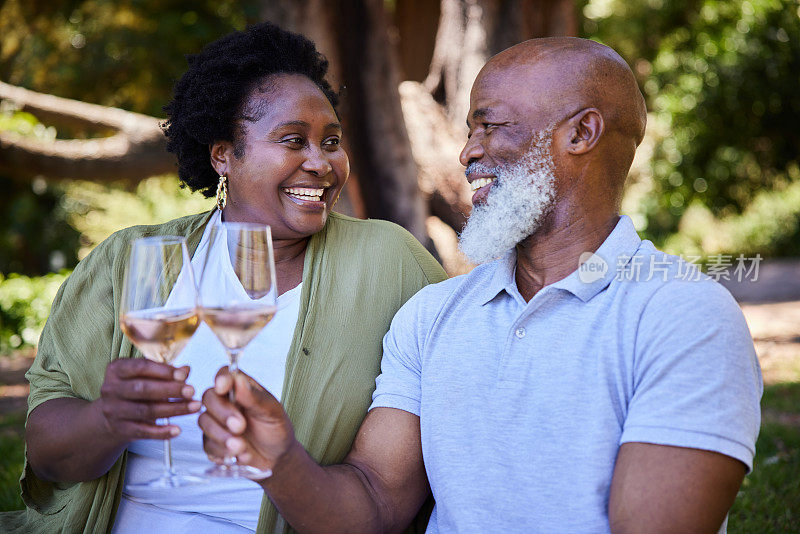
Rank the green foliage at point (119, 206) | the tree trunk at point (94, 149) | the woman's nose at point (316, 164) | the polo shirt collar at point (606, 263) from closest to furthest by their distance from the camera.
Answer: the polo shirt collar at point (606, 263), the woman's nose at point (316, 164), the tree trunk at point (94, 149), the green foliage at point (119, 206)

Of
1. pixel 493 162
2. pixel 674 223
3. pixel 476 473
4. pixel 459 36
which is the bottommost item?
pixel 674 223

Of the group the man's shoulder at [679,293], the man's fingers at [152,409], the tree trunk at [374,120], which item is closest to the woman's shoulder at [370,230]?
the man's shoulder at [679,293]

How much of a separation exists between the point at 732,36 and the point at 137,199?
16.4m

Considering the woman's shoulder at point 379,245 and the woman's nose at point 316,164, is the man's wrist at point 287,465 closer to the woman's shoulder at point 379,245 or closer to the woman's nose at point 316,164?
the woman's shoulder at point 379,245

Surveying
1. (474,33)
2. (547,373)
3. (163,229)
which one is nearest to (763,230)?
(474,33)

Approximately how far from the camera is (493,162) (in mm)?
2822

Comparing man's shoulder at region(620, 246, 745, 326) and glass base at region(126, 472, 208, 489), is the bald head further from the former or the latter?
glass base at region(126, 472, 208, 489)

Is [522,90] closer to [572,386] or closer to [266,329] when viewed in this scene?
[572,386]

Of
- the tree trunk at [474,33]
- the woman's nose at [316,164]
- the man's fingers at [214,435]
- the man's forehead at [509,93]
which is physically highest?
the tree trunk at [474,33]

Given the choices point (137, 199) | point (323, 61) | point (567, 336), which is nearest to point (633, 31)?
point (137, 199)

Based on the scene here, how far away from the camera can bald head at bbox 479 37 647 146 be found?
2.70 meters

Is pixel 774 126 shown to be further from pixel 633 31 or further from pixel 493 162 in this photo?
pixel 493 162

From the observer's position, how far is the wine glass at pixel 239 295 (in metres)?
1.86

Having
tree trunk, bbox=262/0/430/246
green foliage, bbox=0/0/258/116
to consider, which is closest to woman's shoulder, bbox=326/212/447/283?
tree trunk, bbox=262/0/430/246
